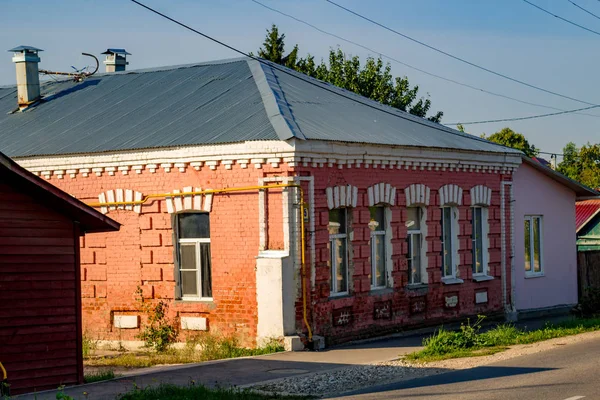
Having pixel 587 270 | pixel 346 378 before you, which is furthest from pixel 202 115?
pixel 587 270

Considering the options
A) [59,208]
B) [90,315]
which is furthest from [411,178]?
[59,208]

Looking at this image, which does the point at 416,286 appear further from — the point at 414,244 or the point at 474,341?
the point at 474,341

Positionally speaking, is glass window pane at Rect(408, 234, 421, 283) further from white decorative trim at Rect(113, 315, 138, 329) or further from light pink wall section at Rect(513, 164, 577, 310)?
white decorative trim at Rect(113, 315, 138, 329)

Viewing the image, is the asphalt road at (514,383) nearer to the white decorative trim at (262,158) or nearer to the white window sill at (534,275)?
the white decorative trim at (262,158)

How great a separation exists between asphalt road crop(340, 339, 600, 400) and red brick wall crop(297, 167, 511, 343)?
4.18 metres

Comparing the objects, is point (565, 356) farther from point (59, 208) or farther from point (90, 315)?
point (90, 315)

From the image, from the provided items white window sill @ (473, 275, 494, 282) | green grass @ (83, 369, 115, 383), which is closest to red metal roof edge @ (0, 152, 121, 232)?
green grass @ (83, 369, 115, 383)

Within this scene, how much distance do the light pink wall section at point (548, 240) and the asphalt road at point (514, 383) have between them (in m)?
9.35

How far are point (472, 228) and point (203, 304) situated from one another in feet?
24.9

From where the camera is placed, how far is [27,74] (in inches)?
985

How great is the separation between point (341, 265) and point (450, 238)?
4.21 metres

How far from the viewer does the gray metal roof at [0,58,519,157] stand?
763 inches

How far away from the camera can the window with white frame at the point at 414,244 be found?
21725 mm

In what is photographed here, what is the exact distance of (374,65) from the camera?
48125 mm
